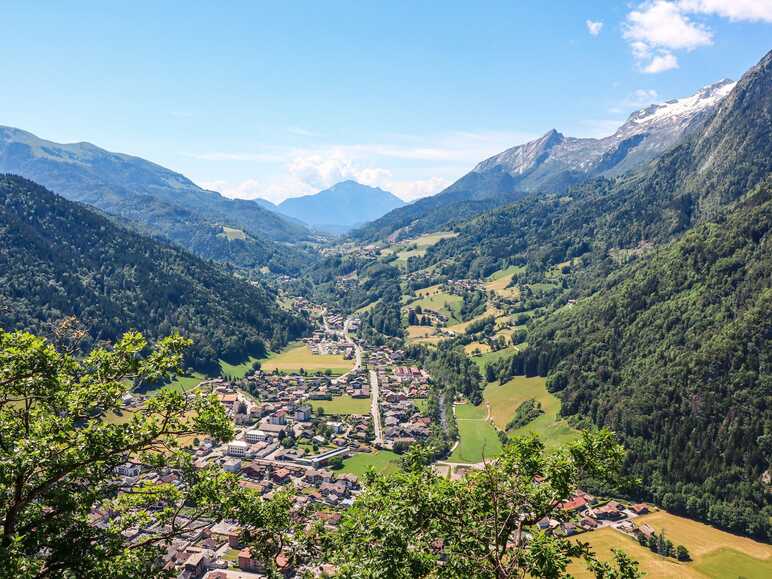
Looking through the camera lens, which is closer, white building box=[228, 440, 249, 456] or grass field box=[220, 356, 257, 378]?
white building box=[228, 440, 249, 456]

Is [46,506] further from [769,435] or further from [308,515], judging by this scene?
[769,435]

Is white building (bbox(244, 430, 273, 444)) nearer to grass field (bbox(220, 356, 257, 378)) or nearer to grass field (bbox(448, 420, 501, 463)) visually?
grass field (bbox(448, 420, 501, 463))

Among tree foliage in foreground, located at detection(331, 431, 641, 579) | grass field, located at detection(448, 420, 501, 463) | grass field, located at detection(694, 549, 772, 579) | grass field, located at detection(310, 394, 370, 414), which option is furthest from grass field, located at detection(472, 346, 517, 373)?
tree foliage in foreground, located at detection(331, 431, 641, 579)

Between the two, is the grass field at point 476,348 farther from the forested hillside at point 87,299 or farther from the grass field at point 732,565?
the grass field at point 732,565

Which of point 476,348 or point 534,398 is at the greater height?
point 476,348

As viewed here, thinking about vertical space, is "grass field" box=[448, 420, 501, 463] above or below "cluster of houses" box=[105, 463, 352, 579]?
below

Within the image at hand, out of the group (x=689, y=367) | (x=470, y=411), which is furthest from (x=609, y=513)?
(x=470, y=411)

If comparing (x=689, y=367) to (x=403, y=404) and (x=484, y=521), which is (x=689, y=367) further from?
(x=484, y=521)
